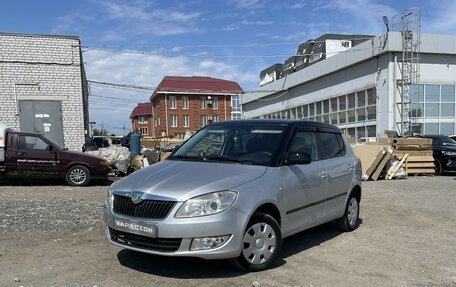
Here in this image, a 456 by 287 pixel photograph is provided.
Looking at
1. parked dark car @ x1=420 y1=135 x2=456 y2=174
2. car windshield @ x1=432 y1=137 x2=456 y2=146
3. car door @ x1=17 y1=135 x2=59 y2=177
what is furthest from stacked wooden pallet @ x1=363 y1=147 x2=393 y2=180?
car door @ x1=17 y1=135 x2=59 y2=177

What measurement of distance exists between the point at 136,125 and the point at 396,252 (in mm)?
92166

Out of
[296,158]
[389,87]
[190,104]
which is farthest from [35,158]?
[190,104]

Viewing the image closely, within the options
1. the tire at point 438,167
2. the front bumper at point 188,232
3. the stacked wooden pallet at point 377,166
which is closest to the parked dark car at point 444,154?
the tire at point 438,167

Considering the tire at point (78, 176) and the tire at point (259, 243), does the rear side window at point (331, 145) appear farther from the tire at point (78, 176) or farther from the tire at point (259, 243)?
the tire at point (78, 176)

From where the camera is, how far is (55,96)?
56.0ft

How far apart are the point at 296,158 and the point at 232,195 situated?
1.15m

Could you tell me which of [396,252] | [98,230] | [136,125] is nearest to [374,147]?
[396,252]

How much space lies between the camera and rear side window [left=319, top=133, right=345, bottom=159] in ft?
20.9

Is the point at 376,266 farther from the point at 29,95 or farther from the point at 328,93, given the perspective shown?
the point at 328,93

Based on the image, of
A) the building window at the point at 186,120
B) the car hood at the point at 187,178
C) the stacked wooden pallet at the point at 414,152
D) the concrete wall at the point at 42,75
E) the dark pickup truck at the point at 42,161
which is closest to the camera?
the car hood at the point at 187,178

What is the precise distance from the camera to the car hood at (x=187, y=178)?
4.41 m

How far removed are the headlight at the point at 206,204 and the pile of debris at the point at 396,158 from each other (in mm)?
11780

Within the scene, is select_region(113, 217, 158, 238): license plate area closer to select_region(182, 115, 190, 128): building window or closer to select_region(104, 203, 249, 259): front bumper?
select_region(104, 203, 249, 259): front bumper

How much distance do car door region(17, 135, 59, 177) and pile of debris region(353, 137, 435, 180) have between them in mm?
10295
